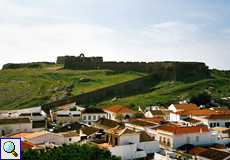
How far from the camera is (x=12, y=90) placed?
181 ft

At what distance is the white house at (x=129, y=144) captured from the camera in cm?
2484

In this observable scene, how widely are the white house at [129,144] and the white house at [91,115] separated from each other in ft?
49.2

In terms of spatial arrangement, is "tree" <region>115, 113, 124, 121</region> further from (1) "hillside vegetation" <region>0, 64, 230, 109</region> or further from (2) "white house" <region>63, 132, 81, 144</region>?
(2) "white house" <region>63, 132, 81, 144</region>

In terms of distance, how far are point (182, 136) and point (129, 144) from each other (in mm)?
6099

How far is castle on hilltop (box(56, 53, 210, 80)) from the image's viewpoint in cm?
6756

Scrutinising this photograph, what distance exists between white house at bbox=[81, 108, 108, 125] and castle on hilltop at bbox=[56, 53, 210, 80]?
91.5ft

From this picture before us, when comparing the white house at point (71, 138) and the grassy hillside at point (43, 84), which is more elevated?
the grassy hillside at point (43, 84)

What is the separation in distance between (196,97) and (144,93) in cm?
1114

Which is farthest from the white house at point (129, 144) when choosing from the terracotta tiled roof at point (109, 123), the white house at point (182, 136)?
the terracotta tiled roof at point (109, 123)

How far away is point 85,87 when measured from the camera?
2313 inches

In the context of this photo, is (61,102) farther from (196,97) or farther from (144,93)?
(196,97)

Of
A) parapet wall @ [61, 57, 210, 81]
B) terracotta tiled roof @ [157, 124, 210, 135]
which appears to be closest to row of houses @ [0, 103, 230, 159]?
terracotta tiled roof @ [157, 124, 210, 135]

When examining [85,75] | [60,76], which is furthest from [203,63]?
[60,76]

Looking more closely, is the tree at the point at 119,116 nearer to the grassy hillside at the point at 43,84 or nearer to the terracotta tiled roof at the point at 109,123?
the terracotta tiled roof at the point at 109,123
